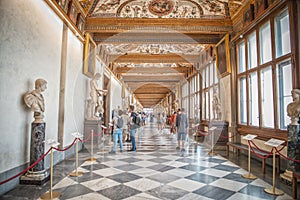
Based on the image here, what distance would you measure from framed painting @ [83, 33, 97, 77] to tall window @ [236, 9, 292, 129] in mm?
5613

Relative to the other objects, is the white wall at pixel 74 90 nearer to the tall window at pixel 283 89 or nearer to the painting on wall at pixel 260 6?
the painting on wall at pixel 260 6

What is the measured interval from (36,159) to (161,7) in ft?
20.8

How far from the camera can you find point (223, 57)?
862cm

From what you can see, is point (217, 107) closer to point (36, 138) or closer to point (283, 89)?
point (283, 89)

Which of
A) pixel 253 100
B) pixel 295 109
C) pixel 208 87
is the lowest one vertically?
pixel 295 109

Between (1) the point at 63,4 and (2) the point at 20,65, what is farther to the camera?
(1) the point at 63,4

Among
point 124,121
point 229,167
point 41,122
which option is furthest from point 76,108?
point 229,167

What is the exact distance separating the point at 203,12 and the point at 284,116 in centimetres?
472

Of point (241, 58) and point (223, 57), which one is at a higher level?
point (223, 57)

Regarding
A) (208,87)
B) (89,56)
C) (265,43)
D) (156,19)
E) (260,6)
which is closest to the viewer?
(260,6)

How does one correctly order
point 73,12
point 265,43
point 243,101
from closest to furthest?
1. point 265,43
2. point 73,12
3. point 243,101

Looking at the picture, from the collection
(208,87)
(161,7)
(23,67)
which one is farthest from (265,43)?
(23,67)

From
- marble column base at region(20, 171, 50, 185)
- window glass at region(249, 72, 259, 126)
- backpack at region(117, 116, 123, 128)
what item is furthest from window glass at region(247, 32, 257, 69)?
marble column base at region(20, 171, 50, 185)

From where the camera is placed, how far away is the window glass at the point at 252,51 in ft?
22.4
